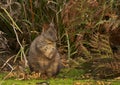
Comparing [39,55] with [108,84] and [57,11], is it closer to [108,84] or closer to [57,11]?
[108,84]

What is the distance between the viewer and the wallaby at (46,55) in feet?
19.2

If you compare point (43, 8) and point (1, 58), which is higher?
point (43, 8)

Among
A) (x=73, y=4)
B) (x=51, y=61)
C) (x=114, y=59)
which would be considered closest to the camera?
(x=51, y=61)

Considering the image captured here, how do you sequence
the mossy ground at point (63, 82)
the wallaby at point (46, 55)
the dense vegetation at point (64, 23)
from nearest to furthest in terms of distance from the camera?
the mossy ground at point (63, 82), the wallaby at point (46, 55), the dense vegetation at point (64, 23)

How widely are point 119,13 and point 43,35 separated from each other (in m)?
2.40

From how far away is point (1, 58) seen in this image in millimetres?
7664

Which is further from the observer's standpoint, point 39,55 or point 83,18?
point 83,18

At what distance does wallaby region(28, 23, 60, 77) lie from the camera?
5859 millimetres

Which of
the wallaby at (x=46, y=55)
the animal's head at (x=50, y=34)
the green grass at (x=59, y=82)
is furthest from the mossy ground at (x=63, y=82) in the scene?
the animal's head at (x=50, y=34)

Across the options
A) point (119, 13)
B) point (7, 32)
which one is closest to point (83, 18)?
point (119, 13)

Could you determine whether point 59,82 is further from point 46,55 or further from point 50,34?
point 50,34

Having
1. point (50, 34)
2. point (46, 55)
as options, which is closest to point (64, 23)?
point (50, 34)

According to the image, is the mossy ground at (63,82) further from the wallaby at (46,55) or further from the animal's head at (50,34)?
the animal's head at (50,34)

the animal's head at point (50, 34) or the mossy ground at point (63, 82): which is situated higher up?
the animal's head at point (50, 34)
